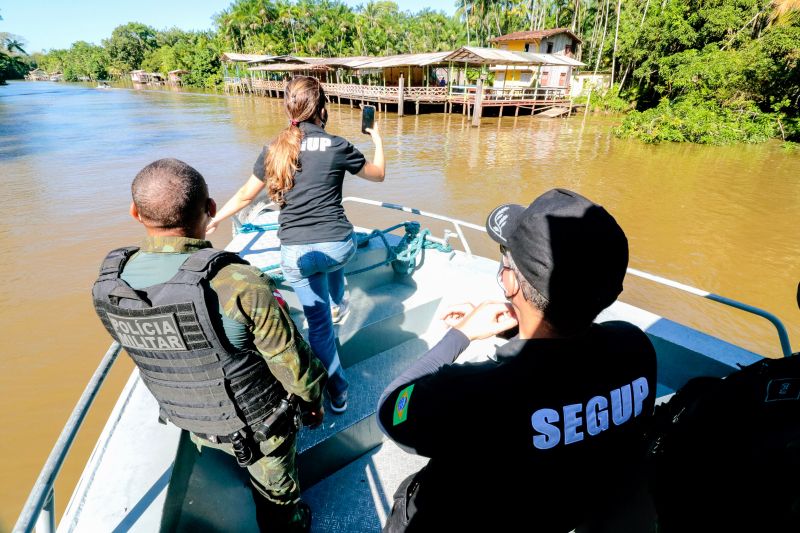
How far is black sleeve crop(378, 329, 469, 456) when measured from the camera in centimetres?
87

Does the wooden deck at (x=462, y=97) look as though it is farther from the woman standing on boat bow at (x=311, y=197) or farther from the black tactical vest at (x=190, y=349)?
the black tactical vest at (x=190, y=349)

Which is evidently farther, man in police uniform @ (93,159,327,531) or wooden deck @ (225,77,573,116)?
wooden deck @ (225,77,573,116)

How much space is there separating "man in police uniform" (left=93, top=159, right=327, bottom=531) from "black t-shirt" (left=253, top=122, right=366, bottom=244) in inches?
25.0

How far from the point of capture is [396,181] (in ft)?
42.8

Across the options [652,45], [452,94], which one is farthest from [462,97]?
A: [652,45]

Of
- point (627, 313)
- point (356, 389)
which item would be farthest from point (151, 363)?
point (627, 313)

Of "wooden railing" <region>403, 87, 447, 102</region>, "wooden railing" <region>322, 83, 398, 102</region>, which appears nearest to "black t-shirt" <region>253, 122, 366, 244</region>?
"wooden railing" <region>403, 87, 447, 102</region>

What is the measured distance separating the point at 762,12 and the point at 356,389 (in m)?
28.8

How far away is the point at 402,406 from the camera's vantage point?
3.04 feet

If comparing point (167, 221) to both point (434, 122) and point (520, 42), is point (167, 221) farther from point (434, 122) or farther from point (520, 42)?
point (520, 42)

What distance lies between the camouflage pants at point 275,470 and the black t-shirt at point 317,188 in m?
1.03

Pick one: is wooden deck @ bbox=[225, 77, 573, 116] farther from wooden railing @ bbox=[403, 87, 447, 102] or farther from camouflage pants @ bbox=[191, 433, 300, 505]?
camouflage pants @ bbox=[191, 433, 300, 505]

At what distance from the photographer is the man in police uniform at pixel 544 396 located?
852 mm

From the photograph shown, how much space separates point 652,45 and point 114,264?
3037 cm
